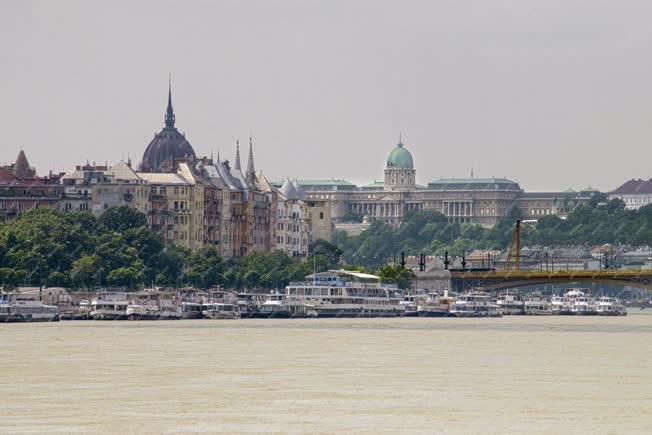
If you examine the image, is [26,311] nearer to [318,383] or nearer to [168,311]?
[168,311]

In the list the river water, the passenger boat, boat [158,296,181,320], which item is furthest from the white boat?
the river water

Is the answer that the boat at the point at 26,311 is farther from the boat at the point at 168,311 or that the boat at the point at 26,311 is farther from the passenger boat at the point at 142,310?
the boat at the point at 168,311

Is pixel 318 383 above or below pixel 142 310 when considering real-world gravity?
below

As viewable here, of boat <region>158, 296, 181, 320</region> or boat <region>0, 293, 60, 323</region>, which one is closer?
boat <region>0, 293, 60, 323</region>

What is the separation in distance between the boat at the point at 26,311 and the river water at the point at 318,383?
A: 23.7 m

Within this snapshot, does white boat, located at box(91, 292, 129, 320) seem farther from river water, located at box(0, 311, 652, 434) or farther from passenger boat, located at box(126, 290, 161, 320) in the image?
river water, located at box(0, 311, 652, 434)

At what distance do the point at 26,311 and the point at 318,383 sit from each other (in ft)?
258

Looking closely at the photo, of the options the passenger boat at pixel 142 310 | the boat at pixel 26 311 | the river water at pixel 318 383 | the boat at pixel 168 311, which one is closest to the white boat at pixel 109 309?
the passenger boat at pixel 142 310

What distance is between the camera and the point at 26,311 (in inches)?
7121

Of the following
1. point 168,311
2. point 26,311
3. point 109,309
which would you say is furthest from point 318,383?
point 168,311

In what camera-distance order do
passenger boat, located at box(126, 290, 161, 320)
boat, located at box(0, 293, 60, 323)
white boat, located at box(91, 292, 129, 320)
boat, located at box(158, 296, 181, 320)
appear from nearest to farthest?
boat, located at box(0, 293, 60, 323) → white boat, located at box(91, 292, 129, 320) → passenger boat, located at box(126, 290, 161, 320) → boat, located at box(158, 296, 181, 320)

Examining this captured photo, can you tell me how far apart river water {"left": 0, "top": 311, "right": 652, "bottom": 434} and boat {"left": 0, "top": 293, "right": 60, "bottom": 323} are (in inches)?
933

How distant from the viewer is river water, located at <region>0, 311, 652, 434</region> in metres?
88.9

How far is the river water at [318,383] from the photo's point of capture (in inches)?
3501
